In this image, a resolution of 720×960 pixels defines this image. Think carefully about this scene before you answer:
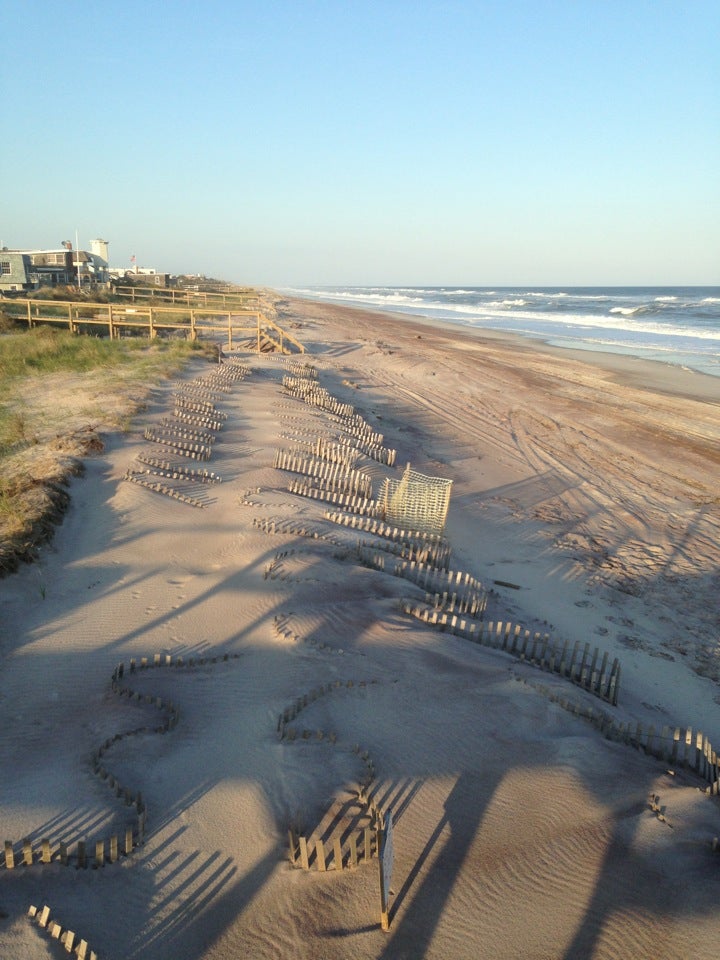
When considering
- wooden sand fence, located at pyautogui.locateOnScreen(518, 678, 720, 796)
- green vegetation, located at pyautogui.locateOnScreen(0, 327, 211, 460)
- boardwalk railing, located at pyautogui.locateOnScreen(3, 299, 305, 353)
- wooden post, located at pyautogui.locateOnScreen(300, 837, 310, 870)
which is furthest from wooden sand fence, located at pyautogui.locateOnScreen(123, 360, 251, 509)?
boardwalk railing, located at pyautogui.locateOnScreen(3, 299, 305, 353)

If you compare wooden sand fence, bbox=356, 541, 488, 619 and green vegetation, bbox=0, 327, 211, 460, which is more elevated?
green vegetation, bbox=0, 327, 211, 460

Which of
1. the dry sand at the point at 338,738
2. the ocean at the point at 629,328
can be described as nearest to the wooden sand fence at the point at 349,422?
the dry sand at the point at 338,738

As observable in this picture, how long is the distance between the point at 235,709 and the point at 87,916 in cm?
176

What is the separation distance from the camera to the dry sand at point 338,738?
3.39 m

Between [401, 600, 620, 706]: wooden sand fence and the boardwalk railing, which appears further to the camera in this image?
the boardwalk railing

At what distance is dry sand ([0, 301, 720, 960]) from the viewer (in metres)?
3.39

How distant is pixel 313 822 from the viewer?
3938 mm

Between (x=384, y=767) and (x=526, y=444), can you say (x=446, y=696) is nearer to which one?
(x=384, y=767)

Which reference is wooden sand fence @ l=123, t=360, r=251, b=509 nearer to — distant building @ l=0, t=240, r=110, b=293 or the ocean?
the ocean

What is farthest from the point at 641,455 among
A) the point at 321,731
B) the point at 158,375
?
the point at 321,731

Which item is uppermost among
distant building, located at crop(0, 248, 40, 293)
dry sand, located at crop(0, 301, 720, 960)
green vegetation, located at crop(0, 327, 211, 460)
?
distant building, located at crop(0, 248, 40, 293)

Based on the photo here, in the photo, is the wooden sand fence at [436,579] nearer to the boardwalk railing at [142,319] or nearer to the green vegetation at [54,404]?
the green vegetation at [54,404]

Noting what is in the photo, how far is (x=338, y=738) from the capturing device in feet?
15.2

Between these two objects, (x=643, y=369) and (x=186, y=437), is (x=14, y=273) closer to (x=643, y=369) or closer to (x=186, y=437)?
(x=186, y=437)
